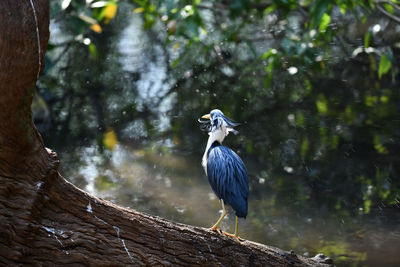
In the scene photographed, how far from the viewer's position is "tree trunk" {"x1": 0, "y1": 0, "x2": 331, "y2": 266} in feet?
6.88

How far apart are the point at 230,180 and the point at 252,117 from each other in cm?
355

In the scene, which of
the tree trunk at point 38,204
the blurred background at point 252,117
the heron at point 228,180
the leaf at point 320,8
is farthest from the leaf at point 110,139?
the tree trunk at point 38,204

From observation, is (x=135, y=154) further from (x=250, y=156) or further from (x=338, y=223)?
(x=338, y=223)

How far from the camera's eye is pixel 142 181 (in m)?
5.06

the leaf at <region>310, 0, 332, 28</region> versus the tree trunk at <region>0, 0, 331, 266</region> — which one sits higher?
the leaf at <region>310, 0, 332, 28</region>

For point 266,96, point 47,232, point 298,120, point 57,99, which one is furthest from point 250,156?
point 47,232

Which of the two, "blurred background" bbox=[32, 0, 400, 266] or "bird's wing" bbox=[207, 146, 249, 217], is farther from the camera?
"blurred background" bbox=[32, 0, 400, 266]

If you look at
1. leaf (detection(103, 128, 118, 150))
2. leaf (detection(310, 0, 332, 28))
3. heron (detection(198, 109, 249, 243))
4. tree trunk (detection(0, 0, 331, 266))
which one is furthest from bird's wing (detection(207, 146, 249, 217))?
leaf (detection(103, 128, 118, 150))

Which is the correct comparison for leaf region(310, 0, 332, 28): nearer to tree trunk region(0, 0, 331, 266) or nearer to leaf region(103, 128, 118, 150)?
tree trunk region(0, 0, 331, 266)

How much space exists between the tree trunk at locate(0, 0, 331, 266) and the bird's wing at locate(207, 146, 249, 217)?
53 cm

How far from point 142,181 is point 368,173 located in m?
2.18

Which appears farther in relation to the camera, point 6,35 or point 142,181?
point 142,181

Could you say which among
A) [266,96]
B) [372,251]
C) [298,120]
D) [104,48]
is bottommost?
[372,251]

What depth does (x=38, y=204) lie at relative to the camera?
7.21 feet
